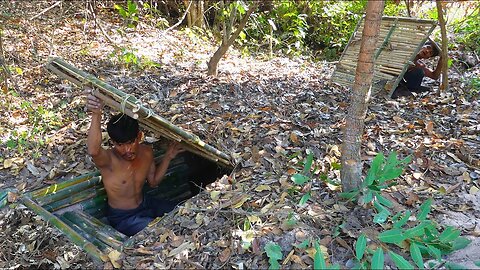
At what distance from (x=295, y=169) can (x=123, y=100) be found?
1.25 m

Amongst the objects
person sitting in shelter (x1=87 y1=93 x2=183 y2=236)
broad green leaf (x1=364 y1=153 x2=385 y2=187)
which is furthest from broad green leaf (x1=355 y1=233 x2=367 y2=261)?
person sitting in shelter (x1=87 y1=93 x2=183 y2=236)

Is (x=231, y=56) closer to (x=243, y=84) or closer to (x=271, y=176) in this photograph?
(x=243, y=84)

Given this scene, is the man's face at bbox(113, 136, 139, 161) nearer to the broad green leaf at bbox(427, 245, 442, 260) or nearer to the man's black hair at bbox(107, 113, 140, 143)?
the man's black hair at bbox(107, 113, 140, 143)

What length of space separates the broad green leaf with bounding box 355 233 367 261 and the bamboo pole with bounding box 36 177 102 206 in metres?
2.03

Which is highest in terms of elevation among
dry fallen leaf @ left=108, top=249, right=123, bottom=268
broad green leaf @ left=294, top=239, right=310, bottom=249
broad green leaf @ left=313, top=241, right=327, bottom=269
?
broad green leaf @ left=313, top=241, right=327, bottom=269

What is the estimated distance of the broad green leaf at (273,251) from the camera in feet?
7.25

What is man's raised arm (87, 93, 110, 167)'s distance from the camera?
2.72m

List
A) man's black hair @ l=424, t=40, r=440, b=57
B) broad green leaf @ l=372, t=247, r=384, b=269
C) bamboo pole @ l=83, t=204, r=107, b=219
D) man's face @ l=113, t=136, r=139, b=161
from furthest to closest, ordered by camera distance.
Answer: man's black hair @ l=424, t=40, r=440, b=57 → bamboo pole @ l=83, t=204, r=107, b=219 → man's face @ l=113, t=136, r=139, b=161 → broad green leaf @ l=372, t=247, r=384, b=269

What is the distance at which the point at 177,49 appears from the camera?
6.21 metres

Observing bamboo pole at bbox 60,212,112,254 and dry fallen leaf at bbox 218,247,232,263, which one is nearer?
dry fallen leaf at bbox 218,247,232,263

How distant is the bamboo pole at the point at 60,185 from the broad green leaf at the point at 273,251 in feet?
5.36

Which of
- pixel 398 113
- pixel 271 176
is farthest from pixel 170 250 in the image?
pixel 398 113

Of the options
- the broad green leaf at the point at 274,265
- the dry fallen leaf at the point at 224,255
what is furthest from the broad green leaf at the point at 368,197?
the dry fallen leaf at the point at 224,255

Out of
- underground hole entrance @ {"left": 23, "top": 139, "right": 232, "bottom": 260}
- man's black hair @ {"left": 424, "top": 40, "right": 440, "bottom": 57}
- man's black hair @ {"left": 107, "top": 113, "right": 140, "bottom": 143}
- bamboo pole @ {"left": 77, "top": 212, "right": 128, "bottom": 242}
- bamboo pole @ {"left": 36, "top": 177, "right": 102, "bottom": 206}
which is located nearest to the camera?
underground hole entrance @ {"left": 23, "top": 139, "right": 232, "bottom": 260}
